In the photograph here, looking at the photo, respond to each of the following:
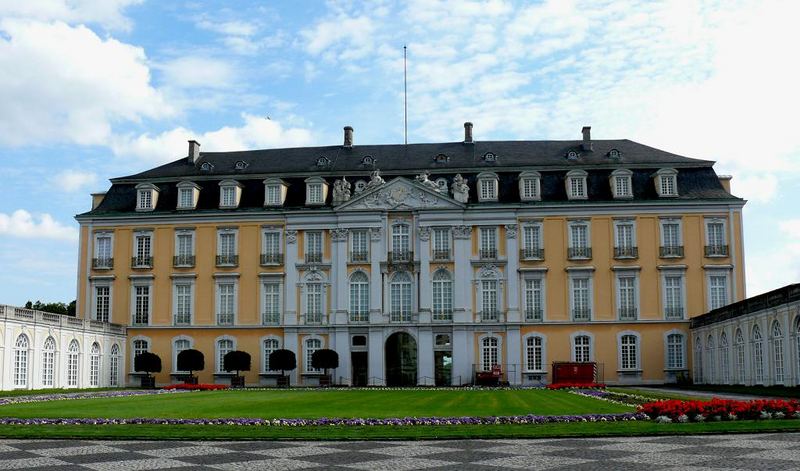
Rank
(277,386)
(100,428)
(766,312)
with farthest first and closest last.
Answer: (277,386), (766,312), (100,428)

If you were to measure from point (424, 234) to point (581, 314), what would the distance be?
1004 centimetres

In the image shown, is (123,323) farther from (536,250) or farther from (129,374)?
(536,250)

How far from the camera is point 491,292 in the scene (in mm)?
56469

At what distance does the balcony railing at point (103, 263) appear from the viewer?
59.0 metres

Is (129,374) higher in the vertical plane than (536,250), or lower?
lower

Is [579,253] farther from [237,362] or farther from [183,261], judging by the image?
[183,261]

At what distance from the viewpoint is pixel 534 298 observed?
185 ft

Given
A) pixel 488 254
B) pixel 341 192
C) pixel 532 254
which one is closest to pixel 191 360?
pixel 341 192

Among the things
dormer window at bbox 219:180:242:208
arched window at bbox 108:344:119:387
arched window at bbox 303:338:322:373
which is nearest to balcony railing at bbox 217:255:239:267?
dormer window at bbox 219:180:242:208

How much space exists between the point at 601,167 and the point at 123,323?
2962 centimetres

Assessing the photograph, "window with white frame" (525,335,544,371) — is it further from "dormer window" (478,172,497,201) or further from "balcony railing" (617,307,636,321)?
"dormer window" (478,172,497,201)

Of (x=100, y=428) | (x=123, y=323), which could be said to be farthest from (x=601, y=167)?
(x=100, y=428)

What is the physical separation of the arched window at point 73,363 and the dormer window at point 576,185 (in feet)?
93.0

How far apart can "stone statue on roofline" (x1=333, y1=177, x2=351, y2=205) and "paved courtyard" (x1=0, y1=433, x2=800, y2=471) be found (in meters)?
39.4
